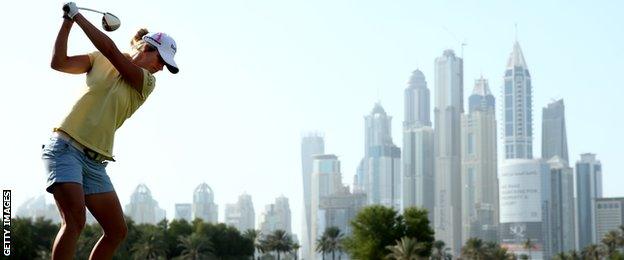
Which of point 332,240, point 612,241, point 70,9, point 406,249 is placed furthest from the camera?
point 332,240

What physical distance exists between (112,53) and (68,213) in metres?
1.05

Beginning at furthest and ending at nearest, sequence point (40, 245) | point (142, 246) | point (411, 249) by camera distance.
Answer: point (142, 246), point (40, 245), point (411, 249)

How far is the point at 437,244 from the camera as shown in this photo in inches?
6053

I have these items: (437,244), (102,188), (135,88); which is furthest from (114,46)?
(437,244)

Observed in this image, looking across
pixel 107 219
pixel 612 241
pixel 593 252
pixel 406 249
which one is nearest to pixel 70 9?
pixel 107 219

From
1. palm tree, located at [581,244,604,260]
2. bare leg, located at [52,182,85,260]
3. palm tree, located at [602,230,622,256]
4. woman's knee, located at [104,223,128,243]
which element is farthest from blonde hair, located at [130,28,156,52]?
palm tree, located at [581,244,604,260]

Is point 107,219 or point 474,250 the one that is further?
point 474,250

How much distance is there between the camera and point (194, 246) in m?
124

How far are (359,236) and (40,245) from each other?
25191 mm

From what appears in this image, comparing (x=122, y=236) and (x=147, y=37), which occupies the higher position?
(x=147, y=37)

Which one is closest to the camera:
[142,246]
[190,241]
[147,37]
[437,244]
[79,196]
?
[79,196]

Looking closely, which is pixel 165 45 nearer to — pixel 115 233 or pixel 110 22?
pixel 110 22

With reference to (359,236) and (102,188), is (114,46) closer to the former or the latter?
(102,188)

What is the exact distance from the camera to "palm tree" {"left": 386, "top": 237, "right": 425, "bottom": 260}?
8846 centimetres
